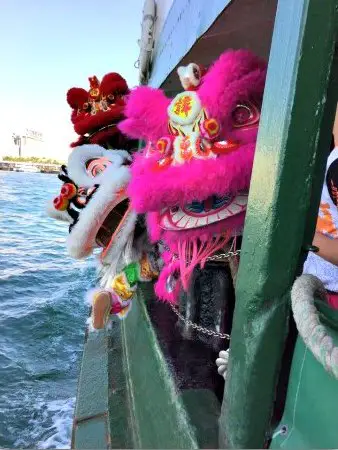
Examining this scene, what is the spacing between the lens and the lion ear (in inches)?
117

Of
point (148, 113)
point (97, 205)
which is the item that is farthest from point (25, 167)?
point (148, 113)

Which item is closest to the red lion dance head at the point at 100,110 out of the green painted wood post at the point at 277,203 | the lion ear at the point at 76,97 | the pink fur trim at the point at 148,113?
the lion ear at the point at 76,97

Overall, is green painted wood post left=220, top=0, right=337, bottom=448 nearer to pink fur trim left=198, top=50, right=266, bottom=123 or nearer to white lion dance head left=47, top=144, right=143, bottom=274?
pink fur trim left=198, top=50, right=266, bottom=123

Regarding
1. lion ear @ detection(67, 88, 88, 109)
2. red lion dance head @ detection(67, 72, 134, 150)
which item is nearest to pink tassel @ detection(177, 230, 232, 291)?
red lion dance head @ detection(67, 72, 134, 150)

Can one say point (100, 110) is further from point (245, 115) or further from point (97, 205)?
point (245, 115)

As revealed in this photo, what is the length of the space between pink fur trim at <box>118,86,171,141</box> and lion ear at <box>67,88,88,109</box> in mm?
1241

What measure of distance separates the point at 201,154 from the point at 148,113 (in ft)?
1.16

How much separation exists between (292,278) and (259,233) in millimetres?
124

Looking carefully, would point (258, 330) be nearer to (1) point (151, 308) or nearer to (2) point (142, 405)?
(2) point (142, 405)

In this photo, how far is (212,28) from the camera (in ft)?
6.48

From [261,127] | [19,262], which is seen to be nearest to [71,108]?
[261,127]

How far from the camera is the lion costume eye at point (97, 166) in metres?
2.52

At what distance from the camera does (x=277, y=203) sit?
3.03 feet

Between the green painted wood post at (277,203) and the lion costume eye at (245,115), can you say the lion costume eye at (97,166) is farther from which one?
the green painted wood post at (277,203)
